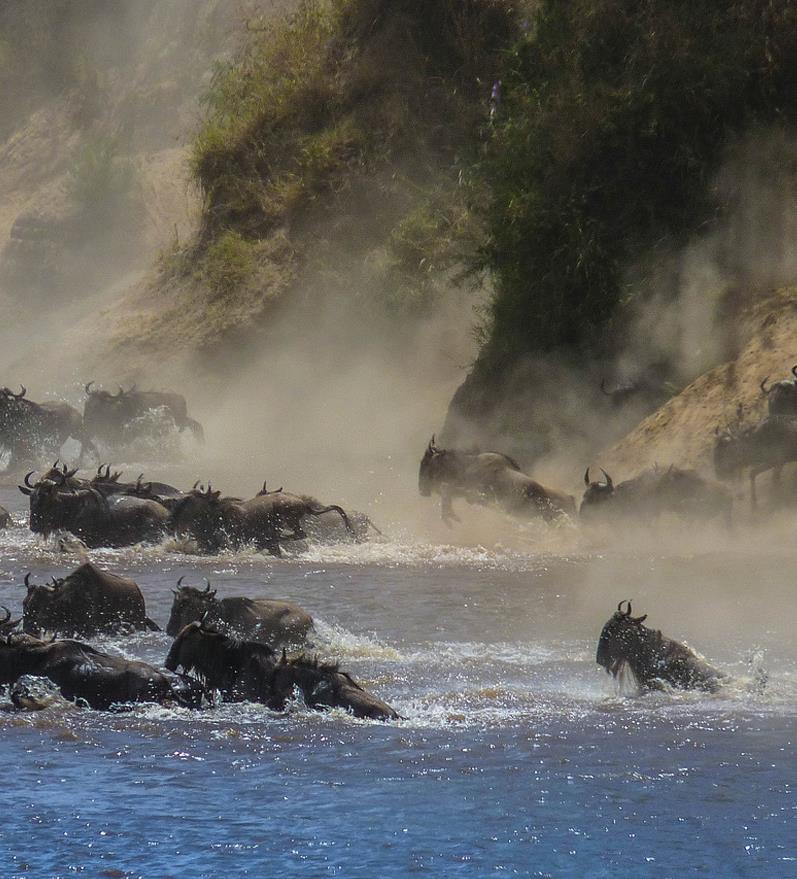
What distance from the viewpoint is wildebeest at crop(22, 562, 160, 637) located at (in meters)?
11.7

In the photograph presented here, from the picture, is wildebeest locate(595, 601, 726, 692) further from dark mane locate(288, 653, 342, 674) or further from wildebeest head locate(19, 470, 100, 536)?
wildebeest head locate(19, 470, 100, 536)

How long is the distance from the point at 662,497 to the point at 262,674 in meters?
8.24

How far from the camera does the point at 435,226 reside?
89.3 feet

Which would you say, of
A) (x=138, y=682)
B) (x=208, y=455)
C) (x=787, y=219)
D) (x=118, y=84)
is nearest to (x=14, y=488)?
(x=208, y=455)

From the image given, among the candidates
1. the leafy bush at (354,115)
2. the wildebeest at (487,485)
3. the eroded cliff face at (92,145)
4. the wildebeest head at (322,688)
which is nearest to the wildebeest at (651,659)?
the wildebeest head at (322,688)

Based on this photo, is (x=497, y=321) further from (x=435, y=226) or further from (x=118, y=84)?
(x=118, y=84)

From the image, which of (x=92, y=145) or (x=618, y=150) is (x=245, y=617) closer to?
(x=618, y=150)

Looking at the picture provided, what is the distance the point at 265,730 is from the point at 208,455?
1686 cm

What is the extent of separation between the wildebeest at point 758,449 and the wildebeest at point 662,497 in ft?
1.47

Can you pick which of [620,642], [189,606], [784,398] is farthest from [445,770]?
[784,398]

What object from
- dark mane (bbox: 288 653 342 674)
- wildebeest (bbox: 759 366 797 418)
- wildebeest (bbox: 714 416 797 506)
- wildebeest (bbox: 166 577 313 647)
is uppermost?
wildebeest (bbox: 759 366 797 418)

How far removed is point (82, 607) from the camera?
11.8 m

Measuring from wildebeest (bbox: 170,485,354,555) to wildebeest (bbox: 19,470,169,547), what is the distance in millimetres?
319

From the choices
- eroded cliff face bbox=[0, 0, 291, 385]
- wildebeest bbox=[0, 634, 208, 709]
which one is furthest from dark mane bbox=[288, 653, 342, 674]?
eroded cliff face bbox=[0, 0, 291, 385]
